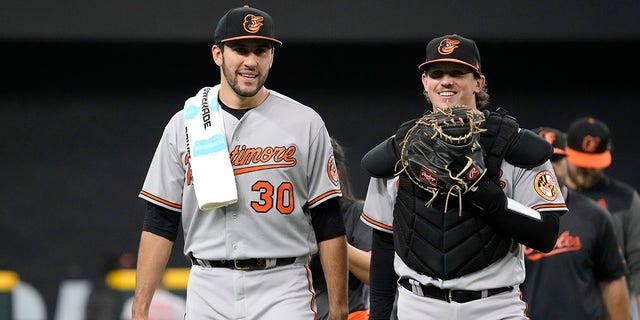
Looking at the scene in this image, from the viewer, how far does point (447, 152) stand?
364cm

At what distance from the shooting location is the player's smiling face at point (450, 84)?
13.2 feet

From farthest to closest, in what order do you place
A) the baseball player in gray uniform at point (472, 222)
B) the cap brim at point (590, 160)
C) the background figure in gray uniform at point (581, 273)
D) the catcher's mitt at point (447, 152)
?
the cap brim at point (590, 160) → the background figure in gray uniform at point (581, 273) → the baseball player in gray uniform at point (472, 222) → the catcher's mitt at point (447, 152)

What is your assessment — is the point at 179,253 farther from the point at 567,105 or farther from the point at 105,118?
the point at 567,105

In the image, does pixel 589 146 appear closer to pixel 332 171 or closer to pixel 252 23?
pixel 332 171

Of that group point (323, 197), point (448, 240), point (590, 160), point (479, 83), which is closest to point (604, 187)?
point (590, 160)

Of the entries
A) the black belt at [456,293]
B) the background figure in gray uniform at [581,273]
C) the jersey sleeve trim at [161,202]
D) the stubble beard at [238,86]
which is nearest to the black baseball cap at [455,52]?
the stubble beard at [238,86]

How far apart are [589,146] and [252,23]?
8.87 ft

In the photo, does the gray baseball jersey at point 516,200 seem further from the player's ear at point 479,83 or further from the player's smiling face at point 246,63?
the player's smiling face at point 246,63

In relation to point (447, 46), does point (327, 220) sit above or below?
below

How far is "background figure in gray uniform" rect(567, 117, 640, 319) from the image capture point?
616 centimetres

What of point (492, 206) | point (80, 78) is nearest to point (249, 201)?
point (492, 206)

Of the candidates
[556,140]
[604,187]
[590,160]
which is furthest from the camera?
[604,187]

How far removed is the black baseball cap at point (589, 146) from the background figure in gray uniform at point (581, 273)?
890 millimetres

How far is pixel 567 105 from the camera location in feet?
36.3
